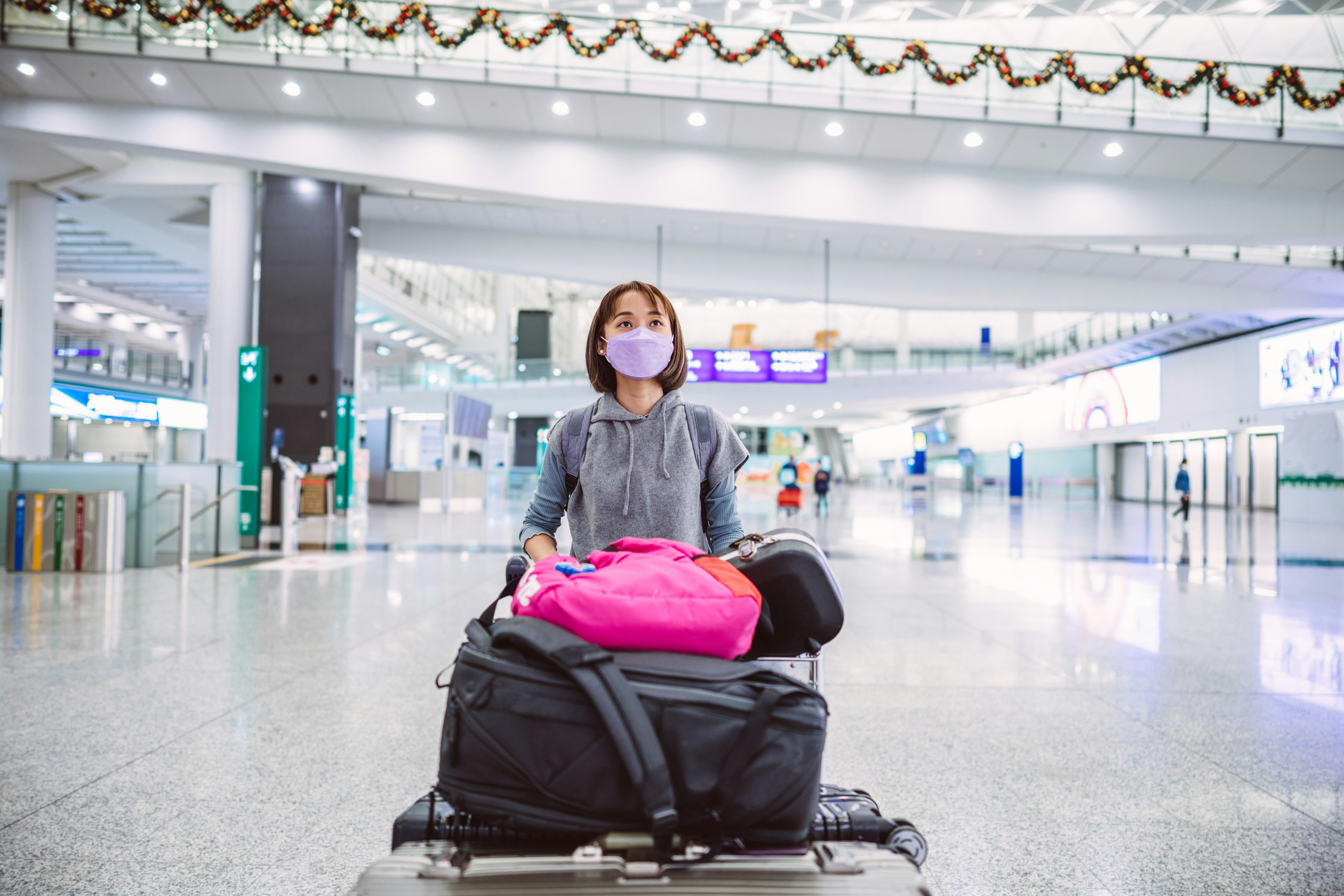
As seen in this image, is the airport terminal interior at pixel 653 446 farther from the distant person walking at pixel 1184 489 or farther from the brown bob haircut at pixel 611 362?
the distant person walking at pixel 1184 489

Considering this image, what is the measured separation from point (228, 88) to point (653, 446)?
45.1ft

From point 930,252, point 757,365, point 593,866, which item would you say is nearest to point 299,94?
point 757,365

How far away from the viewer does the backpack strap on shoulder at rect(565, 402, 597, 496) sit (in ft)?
6.82

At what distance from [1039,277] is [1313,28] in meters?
8.43

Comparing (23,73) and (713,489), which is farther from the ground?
(23,73)

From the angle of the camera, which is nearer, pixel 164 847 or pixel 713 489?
pixel 713 489

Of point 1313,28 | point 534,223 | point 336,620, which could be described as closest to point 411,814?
point 336,620

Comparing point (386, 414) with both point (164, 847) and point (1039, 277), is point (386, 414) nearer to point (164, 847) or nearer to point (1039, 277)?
point (1039, 277)

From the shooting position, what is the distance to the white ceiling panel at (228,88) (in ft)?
40.0

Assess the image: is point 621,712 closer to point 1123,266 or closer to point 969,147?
point 969,147

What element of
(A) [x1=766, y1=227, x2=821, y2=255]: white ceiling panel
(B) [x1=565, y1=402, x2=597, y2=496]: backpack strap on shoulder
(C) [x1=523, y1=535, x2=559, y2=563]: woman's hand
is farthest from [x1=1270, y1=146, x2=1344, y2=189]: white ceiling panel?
(C) [x1=523, y1=535, x2=559, y2=563]: woman's hand

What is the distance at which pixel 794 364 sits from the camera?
22172 mm

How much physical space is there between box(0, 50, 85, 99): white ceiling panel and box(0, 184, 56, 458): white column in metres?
4.70

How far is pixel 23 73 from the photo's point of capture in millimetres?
12281
